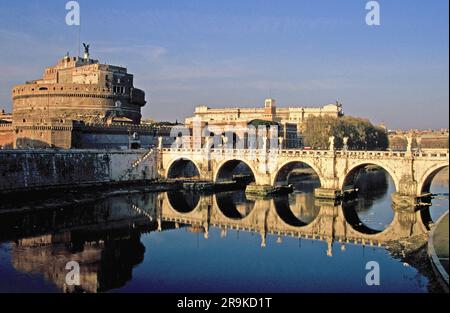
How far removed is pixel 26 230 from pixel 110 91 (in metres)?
32.2

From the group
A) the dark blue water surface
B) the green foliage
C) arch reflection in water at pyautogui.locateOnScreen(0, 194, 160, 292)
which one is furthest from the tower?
arch reflection in water at pyautogui.locateOnScreen(0, 194, 160, 292)

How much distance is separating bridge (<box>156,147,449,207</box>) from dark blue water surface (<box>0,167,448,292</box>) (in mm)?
1652

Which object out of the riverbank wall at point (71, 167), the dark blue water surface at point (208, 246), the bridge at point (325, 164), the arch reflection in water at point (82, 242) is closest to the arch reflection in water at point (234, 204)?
the dark blue water surface at point (208, 246)

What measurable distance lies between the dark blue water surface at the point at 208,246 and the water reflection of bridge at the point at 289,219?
0.19 feet

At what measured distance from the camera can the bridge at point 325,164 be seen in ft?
100

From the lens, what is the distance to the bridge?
100 feet

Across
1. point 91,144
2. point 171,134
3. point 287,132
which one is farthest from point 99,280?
point 287,132

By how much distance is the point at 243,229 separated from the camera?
88.2ft

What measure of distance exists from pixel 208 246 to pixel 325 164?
49.0ft

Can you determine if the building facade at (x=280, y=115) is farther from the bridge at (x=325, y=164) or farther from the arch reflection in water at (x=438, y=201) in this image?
the arch reflection in water at (x=438, y=201)

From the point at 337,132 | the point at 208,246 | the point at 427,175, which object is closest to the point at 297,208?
the point at 427,175

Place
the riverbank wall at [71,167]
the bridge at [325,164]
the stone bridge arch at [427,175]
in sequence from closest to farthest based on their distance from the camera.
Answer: the stone bridge arch at [427,175]
the bridge at [325,164]
the riverbank wall at [71,167]

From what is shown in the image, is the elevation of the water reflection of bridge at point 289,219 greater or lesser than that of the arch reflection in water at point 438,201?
lesser

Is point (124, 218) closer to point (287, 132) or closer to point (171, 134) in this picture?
point (171, 134)
